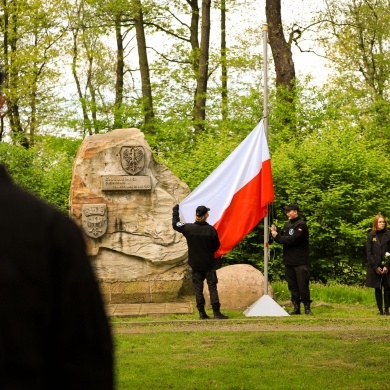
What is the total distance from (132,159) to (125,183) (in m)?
→ 0.46

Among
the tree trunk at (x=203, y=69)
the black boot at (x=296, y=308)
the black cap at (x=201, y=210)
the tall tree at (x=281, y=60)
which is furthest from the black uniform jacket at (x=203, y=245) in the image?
the tree trunk at (x=203, y=69)

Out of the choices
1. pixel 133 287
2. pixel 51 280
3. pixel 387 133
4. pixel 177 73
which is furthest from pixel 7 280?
pixel 177 73

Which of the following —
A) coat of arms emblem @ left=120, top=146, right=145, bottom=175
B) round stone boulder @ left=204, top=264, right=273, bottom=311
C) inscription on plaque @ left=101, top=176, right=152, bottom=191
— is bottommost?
round stone boulder @ left=204, top=264, right=273, bottom=311

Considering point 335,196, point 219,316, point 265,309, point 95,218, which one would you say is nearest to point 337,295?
point 335,196

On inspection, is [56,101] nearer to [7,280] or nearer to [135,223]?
[135,223]

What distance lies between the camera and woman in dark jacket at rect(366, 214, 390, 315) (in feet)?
56.2

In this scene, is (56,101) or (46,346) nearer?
(46,346)

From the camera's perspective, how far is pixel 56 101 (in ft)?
138

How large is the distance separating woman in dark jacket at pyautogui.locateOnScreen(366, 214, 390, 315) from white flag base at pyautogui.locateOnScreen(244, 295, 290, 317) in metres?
1.67

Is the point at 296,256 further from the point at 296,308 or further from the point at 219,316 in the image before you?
the point at 219,316

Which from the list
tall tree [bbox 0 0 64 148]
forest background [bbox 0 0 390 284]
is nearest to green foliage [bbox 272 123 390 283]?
forest background [bbox 0 0 390 284]

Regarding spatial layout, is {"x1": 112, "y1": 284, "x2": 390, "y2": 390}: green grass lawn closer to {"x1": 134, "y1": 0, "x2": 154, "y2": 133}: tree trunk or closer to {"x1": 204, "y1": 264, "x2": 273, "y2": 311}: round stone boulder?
{"x1": 204, "y1": 264, "x2": 273, "y2": 311}: round stone boulder

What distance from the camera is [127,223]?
746 inches

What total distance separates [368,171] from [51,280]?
21.2 metres
